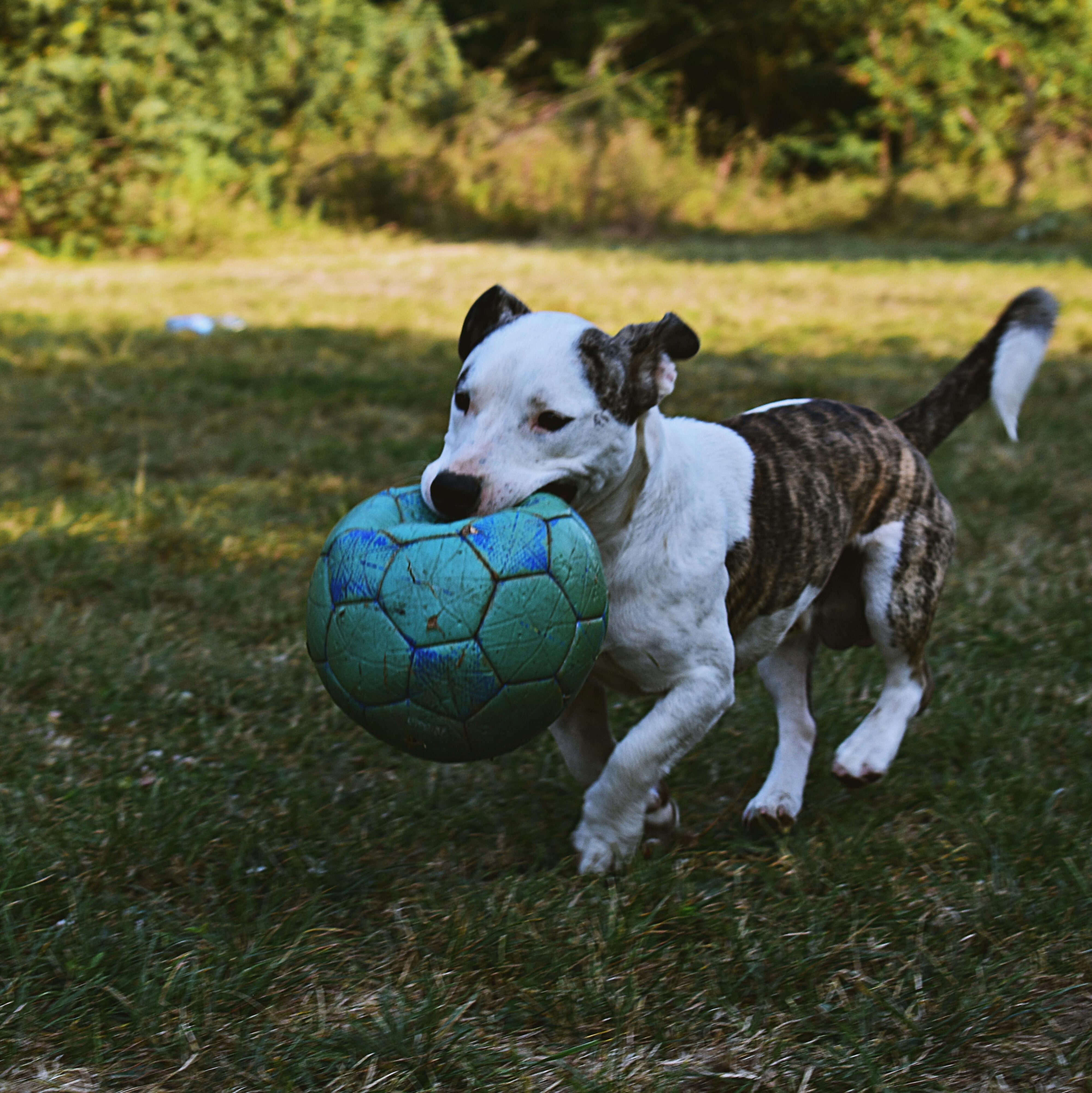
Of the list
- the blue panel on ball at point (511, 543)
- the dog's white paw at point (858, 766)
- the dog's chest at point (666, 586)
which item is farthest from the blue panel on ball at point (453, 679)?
the dog's white paw at point (858, 766)

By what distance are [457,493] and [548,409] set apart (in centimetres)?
26

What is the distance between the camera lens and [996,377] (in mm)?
3658

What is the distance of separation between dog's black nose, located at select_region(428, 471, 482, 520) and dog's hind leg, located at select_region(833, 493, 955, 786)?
137 cm

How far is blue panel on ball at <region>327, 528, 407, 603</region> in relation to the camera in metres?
2.33

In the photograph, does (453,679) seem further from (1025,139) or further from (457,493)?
(1025,139)

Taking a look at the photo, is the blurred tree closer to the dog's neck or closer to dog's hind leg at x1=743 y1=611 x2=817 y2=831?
dog's hind leg at x1=743 y1=611 x2=817 y2=831

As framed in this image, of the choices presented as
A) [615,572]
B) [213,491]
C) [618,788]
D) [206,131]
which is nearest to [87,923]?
[618,788]

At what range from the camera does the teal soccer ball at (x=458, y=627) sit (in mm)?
2275

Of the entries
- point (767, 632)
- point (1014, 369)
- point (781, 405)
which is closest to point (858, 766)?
point (767, 632)

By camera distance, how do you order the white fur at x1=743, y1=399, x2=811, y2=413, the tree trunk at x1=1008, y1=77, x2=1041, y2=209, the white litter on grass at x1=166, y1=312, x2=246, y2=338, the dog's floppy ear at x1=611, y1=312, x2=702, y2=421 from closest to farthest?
the dog's floppy ear at x1=611, y1=312, x2=702, y2=421
the white fur at x1=743, y1=399, x2=811, y2=413
the white litter on grass at x1=166, y1=312, x2=246, y2=338
the tree trunk at x1=1008, y1=77, x2=1041, y2=209

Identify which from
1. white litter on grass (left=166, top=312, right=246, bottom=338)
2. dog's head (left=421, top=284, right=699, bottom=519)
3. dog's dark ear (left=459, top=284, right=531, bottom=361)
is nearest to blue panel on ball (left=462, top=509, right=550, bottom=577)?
dog's head (left=421, top=284, right=699, bottom=519)

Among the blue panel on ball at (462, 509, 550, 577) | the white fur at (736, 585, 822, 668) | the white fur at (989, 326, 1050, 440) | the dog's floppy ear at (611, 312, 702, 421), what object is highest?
the dog's floppy ear at (611, 312, 702, 421)

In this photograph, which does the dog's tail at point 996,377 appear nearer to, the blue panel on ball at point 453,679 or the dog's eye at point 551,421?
the dog's eye at point 551,421

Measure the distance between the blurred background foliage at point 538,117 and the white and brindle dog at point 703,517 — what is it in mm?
12080
